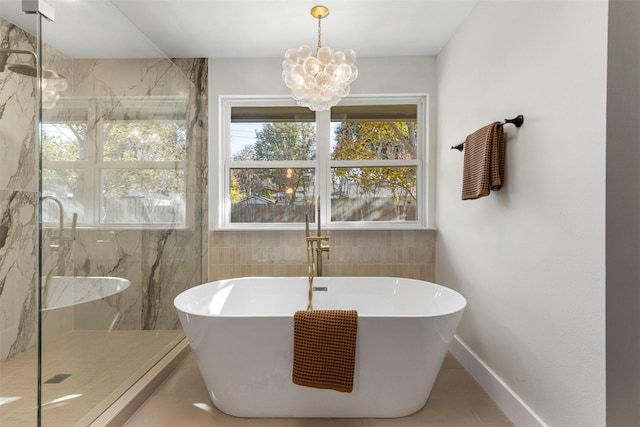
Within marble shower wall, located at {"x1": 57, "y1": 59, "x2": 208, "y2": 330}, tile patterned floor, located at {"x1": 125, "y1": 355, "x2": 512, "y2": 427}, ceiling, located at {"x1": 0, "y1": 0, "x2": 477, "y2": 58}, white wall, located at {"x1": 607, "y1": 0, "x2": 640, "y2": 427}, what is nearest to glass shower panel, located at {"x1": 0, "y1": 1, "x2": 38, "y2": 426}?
ceiling, located at {"x1": 0, "y1": 0, "x2": 477, "y2": 58}

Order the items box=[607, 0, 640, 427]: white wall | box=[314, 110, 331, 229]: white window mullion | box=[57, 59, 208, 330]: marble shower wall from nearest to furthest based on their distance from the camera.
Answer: box=[607, 0, 640, 427]: white wall → box=[57, 59, 208, 330]: marble shower wall → box=[314, 110, 331, 229]: white window mullion

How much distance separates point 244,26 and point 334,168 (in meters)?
1.30

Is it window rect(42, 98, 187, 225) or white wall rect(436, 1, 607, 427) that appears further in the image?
window rect(42, 98, 187, 225)

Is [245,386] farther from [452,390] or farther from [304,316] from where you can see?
[452,390]

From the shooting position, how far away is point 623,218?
47.1 inches

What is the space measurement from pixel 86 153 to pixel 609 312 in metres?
2.31

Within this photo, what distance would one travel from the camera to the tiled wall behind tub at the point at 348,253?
2.94 m

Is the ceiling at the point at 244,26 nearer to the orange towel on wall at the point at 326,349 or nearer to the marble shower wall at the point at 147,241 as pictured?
the marble shower wall at the point at 147,241

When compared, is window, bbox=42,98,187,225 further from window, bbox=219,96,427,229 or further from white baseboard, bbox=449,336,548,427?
white baseboard, bbox=449,336,548,427

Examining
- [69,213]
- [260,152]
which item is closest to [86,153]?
[69,213]

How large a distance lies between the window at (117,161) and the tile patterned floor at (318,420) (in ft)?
3.41

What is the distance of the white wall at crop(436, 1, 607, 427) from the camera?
1.26 metres

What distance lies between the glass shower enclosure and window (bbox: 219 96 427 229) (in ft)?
2.14

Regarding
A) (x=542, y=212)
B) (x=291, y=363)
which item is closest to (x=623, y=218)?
(x=542, y=212)
